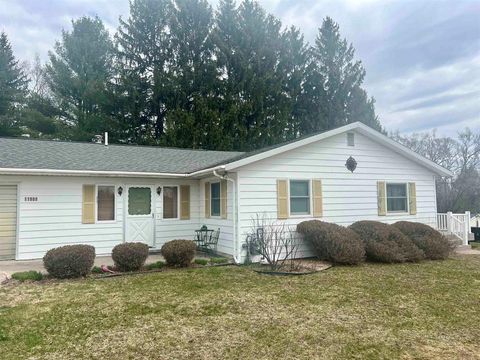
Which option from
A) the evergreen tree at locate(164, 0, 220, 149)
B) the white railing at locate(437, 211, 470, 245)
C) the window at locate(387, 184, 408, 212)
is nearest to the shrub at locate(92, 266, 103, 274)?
the window at locate(387, 184, 408, 212)

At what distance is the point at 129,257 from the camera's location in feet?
26.2

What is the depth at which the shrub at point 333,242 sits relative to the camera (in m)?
8.67

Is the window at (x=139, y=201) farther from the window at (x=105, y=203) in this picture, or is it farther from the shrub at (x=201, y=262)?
the shrub at (x=201, y=262)

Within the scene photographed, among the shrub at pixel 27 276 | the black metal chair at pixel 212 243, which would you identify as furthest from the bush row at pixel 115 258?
the black metal chair at pixel 212 243

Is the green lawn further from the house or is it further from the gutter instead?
the gutter

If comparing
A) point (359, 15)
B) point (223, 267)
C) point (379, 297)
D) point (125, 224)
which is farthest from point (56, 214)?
point (359, 15)

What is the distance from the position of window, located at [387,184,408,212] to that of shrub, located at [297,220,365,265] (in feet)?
9.40

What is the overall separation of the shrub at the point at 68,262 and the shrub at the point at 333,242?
17.3 ft

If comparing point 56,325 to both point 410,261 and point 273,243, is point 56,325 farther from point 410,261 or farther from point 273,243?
point 410,261

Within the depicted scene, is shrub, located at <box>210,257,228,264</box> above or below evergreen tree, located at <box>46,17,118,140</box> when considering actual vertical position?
below

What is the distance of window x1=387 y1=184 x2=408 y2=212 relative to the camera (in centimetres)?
1148

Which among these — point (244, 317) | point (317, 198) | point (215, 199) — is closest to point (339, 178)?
point (317, 198)

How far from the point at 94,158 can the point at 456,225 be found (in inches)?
474

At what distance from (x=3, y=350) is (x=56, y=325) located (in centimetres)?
80
